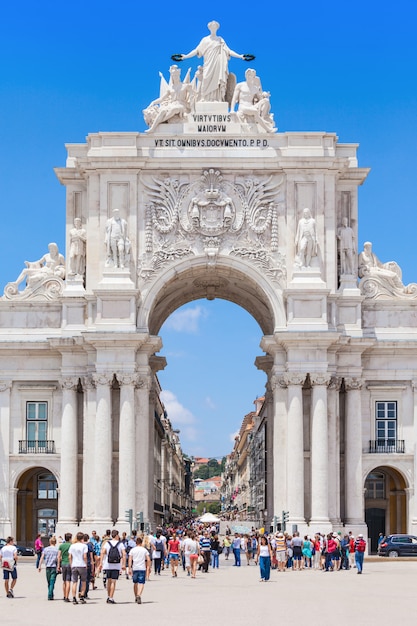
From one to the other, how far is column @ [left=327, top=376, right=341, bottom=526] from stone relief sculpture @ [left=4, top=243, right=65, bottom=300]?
14.3 metres

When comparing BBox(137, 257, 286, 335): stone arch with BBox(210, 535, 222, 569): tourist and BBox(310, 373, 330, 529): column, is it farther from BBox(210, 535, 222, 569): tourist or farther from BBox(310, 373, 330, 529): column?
BBox(210, 535, 222, 569): tourist

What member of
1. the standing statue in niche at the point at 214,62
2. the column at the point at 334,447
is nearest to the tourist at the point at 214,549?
the column at the point at 334,447

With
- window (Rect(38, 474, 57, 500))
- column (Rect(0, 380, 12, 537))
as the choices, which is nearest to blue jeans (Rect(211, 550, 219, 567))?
column (Rect(0, 380, 12, 537))

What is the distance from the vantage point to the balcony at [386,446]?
64.5 m

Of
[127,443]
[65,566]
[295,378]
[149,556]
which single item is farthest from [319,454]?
[65,566]

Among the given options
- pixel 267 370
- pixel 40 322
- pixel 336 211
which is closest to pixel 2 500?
pixel 40 322

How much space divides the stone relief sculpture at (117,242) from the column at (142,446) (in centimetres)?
564

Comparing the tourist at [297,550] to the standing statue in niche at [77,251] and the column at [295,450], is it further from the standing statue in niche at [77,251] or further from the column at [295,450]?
the standing statue in niche at [77,251]

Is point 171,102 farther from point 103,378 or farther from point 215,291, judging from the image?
point 103,378

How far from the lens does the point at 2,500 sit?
64375mm

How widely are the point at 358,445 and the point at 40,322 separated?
16683mm

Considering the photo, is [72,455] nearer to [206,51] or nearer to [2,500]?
[2,500]

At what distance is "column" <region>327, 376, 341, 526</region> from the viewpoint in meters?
62.8

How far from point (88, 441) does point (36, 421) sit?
11.8ft
